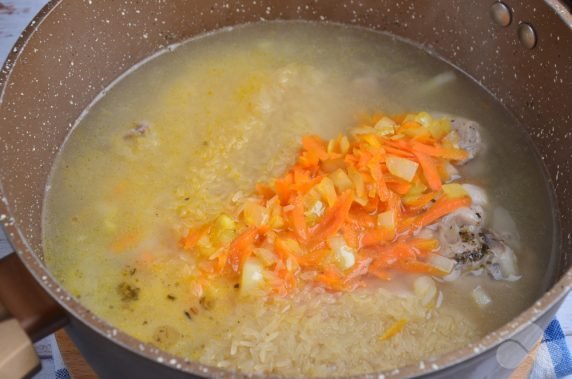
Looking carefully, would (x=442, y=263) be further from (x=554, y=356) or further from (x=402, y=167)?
(x=554, y=356)

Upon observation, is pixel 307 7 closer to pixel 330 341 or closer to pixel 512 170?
pixel 512 170

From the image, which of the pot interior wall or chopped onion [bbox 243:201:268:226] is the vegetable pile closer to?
chopped onion [bbox 243:201:268:226]

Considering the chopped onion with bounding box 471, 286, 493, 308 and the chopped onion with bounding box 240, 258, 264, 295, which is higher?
the chopped onion with bounding box 240, 258, 264, 295

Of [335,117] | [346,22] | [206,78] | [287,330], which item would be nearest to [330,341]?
[287,330]

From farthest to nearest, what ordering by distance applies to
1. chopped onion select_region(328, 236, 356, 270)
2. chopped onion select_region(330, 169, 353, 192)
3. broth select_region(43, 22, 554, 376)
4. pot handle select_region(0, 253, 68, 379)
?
1. chopped onion select_region(330, 169, 353, 192)
2. chopped onion select_region(328, 236, 356, 270)
3. broth select_region(43, 22, 554, 376)
4. pot handle select_region(0, 253, 68, 379)

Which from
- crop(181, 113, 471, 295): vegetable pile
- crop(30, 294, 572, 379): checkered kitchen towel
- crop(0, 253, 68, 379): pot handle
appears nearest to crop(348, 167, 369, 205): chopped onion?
crop(181, 113, 471, 295): vegetable pile

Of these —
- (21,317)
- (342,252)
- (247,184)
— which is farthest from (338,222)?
(21,317)

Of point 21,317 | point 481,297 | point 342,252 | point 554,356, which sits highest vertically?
point 21,317
